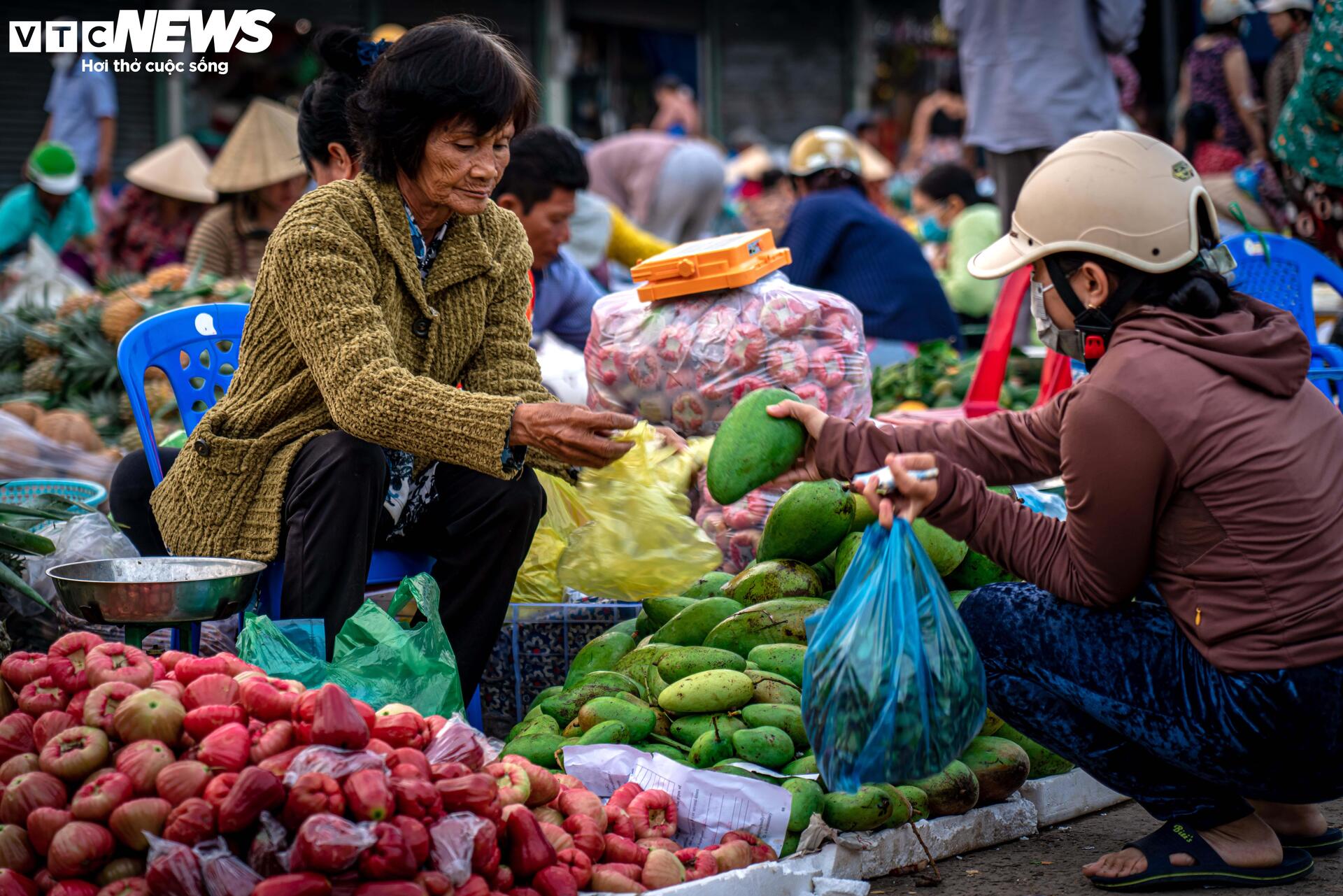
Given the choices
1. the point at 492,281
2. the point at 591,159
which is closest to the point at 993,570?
the point at 492,281

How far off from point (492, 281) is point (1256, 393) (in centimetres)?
157

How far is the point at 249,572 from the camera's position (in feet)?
8.22

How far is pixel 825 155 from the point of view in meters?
5.72

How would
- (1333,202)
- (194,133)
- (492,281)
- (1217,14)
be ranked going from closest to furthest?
1. (492,281)
2. (1333,202)
3. (1217,14)
4. (194,133)

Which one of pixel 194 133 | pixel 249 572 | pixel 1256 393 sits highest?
pixel 194 133

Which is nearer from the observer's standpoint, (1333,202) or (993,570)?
(993,570)

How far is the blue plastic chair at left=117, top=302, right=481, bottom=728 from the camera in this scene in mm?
2951

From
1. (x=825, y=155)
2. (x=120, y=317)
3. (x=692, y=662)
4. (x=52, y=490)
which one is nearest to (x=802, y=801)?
(x=692, y=662)

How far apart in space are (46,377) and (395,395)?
3836mm

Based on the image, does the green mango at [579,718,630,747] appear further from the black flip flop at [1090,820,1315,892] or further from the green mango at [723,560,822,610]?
the black flip flop at [1090,820,1315,892]

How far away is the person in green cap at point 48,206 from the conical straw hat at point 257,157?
1644mm

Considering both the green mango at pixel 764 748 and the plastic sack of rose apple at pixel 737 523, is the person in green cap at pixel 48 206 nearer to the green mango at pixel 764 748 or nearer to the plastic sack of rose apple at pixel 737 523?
the plastic sack of rose apple at pixel 737 523

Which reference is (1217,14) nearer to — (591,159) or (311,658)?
(591,159)

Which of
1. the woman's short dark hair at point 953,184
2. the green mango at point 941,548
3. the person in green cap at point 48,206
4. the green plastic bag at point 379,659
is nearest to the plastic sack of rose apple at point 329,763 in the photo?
the green plastic bag at point 379,659
